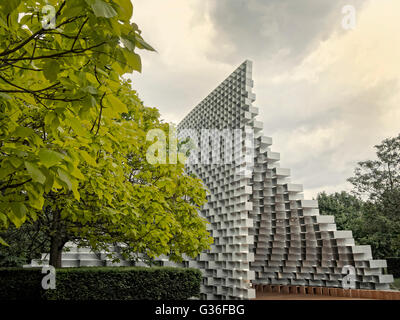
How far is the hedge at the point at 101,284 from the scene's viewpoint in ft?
24.5

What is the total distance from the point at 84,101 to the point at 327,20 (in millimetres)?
12967

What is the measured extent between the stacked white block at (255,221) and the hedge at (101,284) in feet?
3.96

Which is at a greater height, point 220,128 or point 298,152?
point 298,152

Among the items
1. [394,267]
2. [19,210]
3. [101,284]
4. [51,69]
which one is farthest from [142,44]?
[394,267]

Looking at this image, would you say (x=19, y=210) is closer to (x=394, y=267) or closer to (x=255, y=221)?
(x=255, y=221)

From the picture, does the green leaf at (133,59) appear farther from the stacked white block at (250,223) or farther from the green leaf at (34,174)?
the stacked white block at (250,223)

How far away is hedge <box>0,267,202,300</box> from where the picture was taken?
24.5ft

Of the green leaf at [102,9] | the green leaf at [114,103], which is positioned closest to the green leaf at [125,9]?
the green leaf at [102,9]

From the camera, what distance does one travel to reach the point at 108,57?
5.24ft

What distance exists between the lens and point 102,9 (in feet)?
4.02

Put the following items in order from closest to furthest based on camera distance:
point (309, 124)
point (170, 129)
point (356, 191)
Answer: point (170, 129) < point (309, 124) < point (356, 191)

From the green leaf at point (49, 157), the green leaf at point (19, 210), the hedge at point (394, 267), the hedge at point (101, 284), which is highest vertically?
the green leaf at point (49, 157)

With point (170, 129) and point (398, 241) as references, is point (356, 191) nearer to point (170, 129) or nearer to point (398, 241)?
point (398, 241)

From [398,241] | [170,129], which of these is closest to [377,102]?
[398,241]
